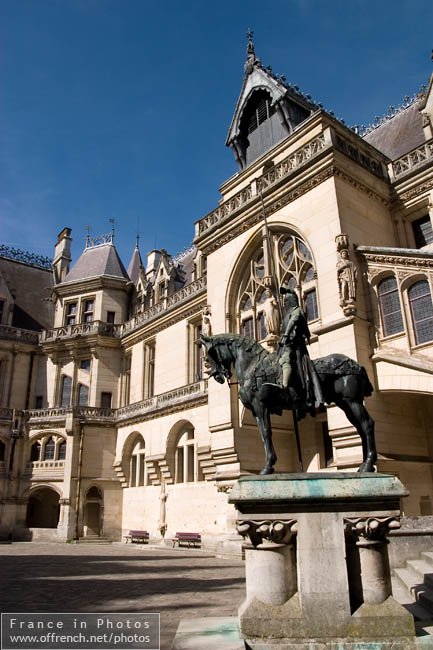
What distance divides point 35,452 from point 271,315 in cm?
2179

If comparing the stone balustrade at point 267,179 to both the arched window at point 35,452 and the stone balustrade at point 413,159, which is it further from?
the arched window at point 35,452

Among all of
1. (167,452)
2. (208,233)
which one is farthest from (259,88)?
(167,452)

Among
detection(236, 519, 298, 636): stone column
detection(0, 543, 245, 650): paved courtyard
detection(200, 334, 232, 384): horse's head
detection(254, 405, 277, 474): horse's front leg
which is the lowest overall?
detection(0, 543, 245, 650): paved courtyard

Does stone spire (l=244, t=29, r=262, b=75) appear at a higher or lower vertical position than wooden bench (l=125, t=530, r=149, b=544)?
higher

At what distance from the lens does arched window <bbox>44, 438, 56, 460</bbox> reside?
104ft

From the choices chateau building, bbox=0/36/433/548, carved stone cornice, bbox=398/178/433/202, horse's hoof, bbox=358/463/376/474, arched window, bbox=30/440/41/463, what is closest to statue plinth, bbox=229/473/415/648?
horse's hoof, bbox=358/463/376/474

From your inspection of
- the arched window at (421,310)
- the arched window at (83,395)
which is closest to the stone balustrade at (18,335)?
the arched window at (83,395)

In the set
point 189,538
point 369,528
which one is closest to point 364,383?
point 369,528

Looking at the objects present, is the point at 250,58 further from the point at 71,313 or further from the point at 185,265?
the point at 71,313

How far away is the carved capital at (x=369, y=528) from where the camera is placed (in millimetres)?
5309

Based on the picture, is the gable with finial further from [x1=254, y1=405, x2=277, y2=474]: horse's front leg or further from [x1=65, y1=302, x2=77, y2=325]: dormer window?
[x1=254, y1=405, x2=277, y2=474]: horse's front leg

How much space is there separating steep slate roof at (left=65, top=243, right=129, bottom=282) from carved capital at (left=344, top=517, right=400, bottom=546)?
33.2 m

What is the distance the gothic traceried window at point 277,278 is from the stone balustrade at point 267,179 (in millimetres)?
1909

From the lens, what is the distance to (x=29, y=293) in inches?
1577
